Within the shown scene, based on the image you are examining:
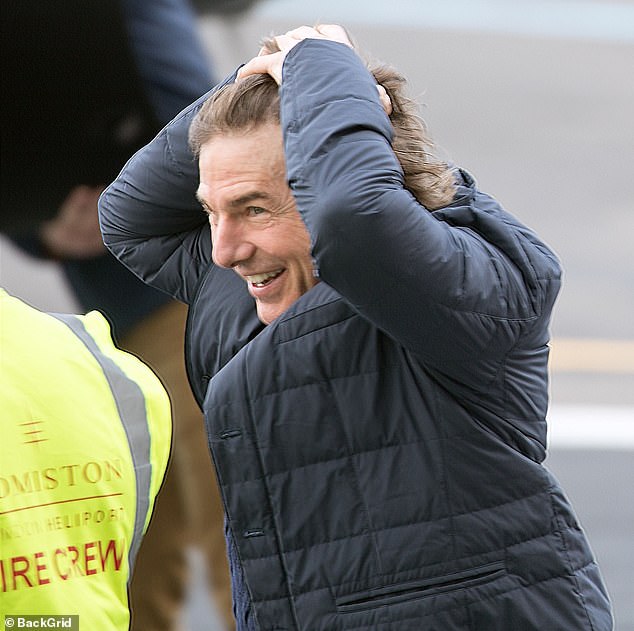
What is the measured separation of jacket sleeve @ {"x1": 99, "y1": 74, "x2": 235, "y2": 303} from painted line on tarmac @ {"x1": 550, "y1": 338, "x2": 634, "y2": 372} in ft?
10.8

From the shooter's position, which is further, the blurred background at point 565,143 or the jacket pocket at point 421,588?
the blurred background at point 565,143

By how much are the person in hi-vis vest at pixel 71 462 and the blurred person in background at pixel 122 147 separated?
1.44 meters

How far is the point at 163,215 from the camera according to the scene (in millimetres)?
1730

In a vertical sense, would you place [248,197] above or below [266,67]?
below

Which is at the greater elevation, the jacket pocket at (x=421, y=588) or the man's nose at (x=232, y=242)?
the man's nose at (x=232, y=242)

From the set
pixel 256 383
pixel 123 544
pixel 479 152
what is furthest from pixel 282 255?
pixel 479 152

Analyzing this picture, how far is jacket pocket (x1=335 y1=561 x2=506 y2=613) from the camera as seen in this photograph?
1393 mm

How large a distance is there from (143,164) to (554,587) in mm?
796

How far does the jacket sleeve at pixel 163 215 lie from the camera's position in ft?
5.49

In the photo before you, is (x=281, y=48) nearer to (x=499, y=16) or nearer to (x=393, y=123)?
(x=393, y=123)

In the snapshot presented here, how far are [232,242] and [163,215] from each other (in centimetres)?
28

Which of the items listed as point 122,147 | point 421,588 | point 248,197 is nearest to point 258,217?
point 248,197

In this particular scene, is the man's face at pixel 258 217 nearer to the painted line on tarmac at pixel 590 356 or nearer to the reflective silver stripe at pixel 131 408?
the reflective silver stripe at pixel 131 408

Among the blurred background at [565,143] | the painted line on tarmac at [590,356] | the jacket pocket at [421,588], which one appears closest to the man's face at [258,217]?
the jacket pocket at [421,588]
